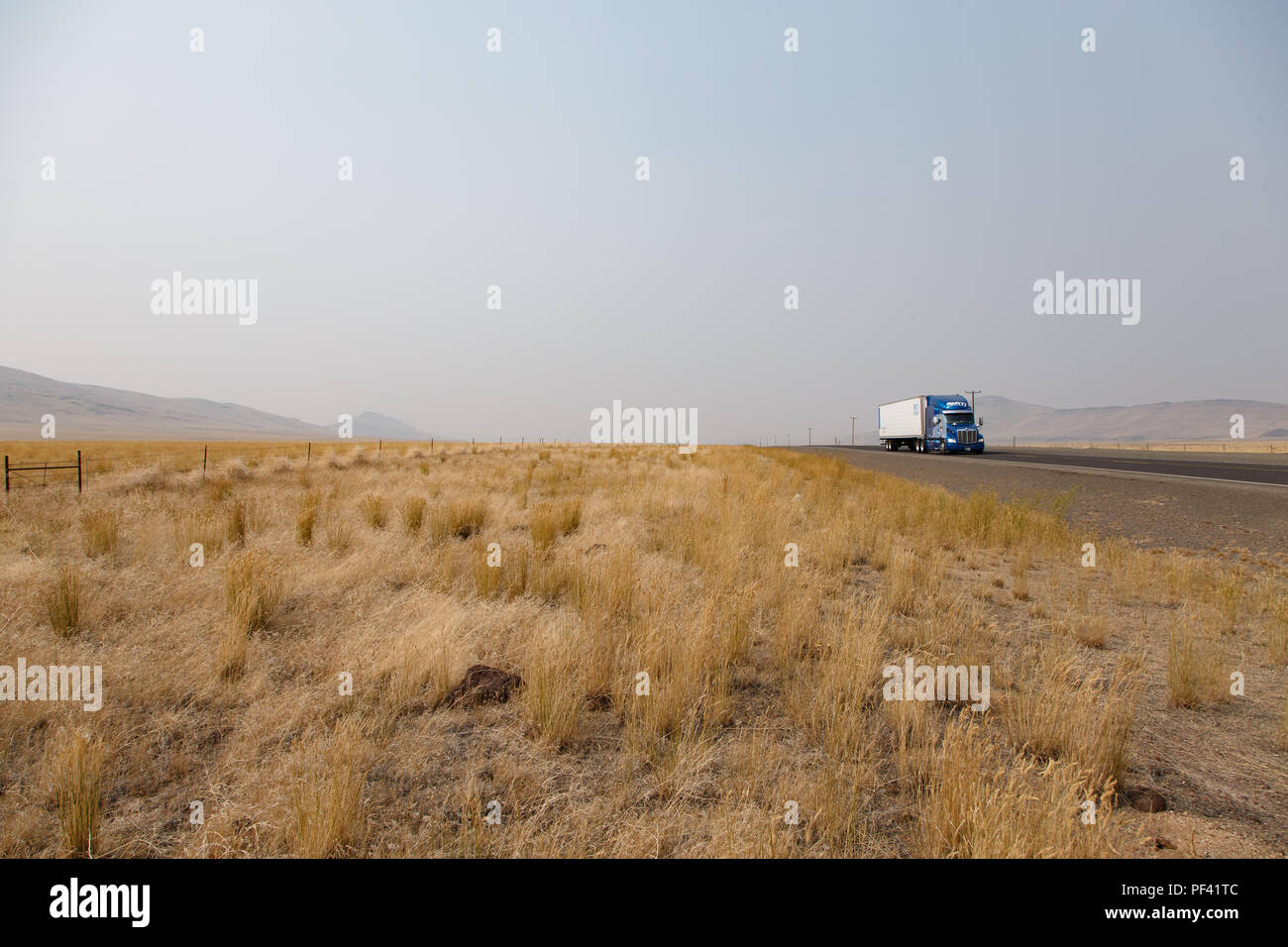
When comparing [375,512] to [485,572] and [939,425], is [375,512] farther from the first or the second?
[939,425]

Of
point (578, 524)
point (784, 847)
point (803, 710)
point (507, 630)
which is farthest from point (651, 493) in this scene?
point (784, 847)

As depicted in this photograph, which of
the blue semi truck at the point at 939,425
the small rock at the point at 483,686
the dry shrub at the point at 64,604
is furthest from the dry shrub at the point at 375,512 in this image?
the blue semi truck at the point at 939,425

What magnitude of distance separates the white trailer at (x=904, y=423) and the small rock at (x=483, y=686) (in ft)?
134

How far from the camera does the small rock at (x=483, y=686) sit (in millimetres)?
3486

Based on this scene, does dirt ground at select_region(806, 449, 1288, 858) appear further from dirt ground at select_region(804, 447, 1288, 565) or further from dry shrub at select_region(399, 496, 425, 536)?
dry shrub at select_region(399, 496, 425, 536)

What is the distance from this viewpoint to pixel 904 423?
43688mm

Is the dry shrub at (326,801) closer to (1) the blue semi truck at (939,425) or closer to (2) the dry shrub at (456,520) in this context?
(2) the dry shrub at (456,520)

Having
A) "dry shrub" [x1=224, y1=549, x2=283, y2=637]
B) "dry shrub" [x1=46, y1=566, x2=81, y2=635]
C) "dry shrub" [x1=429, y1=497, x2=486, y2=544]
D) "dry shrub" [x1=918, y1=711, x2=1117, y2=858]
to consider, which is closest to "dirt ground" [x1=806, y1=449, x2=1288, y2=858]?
"dry shrub" [x1=918, y1=711, x2=1117, y2=858]

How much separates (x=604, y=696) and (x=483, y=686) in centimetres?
80

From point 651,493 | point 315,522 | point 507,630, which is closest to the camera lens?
point 507,630
